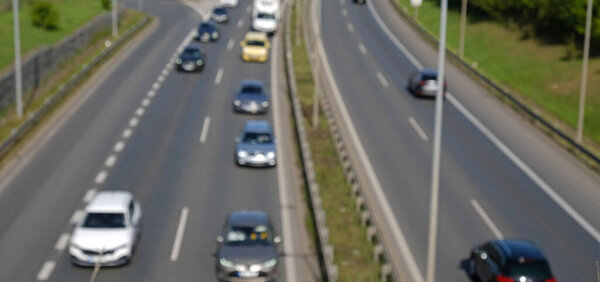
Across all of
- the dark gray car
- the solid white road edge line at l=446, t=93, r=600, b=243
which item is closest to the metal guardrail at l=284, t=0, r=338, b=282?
the dark gray car

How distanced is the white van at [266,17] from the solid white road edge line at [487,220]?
133ft

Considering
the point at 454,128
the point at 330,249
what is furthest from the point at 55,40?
the point at 330,249

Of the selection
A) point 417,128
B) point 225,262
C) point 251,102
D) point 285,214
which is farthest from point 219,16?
point 225,262

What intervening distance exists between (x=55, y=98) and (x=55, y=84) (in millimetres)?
5857

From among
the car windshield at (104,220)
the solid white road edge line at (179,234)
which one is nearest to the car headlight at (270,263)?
the solid white road edge line at (179,234)

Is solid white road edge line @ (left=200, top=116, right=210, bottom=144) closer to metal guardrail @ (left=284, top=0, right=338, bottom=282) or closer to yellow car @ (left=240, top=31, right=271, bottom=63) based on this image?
metal guardrail @ (left=284, top=0, right=338, bottom=282)

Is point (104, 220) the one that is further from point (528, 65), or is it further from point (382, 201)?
point (528, 65)

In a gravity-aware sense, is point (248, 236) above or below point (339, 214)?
above

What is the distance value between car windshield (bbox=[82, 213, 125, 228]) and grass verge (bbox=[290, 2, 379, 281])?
6218mm

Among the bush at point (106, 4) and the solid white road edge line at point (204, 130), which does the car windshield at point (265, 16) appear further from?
the solid white road edge line at point (204, 130)

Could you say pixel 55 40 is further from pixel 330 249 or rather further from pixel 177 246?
pixel 330 249

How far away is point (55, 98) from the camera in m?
43.4

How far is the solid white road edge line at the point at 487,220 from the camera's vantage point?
28.6 metres

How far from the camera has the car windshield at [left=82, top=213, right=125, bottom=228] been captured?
81.6ft
